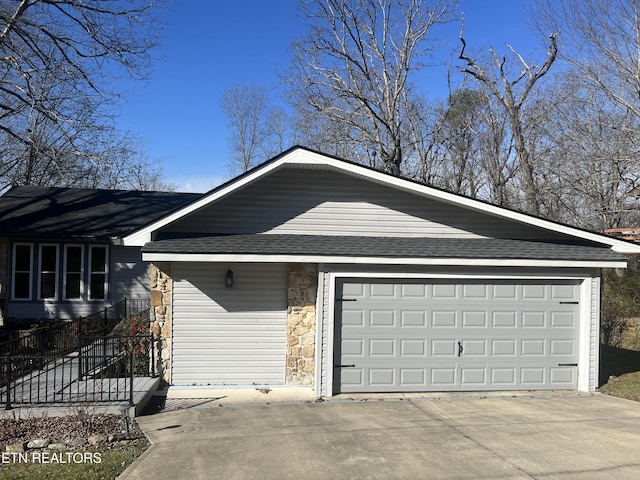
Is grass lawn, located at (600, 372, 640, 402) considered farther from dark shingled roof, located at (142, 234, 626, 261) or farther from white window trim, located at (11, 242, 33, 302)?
white window trim, located at (11, 242, 33, 302)

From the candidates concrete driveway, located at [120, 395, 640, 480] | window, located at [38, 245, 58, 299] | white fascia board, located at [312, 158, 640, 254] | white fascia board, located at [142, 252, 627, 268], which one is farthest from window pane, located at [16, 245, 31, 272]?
white fascia board, located at [312, 158, 640, 254]

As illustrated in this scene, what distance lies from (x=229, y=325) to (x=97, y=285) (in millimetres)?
8364

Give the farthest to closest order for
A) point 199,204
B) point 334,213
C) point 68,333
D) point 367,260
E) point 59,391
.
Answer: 1. point 68,333
2. point 334,213
3. point 199,204
4. point 367,260
5. point 59,391

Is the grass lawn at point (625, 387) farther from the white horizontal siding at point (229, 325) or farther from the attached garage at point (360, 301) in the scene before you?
the white horizontal siding at point (229, 325)

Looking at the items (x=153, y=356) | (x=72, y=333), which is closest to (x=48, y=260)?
(x=72, y=333)

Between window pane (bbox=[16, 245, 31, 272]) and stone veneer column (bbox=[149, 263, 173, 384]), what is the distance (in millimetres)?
8670

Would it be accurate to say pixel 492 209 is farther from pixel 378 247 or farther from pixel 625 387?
pixel 625 387

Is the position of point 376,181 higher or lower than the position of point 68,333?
higher

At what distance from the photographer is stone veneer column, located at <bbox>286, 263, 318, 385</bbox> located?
9.39m

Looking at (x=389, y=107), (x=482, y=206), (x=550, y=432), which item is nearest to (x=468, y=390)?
(x=550, y=432)

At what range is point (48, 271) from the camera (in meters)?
15.4

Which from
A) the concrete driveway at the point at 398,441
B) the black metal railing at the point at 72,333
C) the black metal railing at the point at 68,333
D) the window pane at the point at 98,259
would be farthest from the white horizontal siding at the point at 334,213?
the window pane at the point at 98,259

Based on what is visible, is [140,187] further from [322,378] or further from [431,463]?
[431,463]

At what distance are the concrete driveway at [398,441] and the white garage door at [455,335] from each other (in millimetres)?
646
